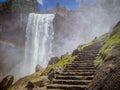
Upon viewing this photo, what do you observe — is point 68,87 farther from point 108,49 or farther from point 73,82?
point 108,49

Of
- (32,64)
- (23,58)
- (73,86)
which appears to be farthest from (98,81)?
(23,58)

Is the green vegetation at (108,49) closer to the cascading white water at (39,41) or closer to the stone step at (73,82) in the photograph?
the stone step at (73,82)

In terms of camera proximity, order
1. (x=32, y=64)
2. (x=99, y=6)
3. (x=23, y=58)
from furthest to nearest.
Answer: (x=99, y=6) → (x=23, y=58) → (x=32, y=64)

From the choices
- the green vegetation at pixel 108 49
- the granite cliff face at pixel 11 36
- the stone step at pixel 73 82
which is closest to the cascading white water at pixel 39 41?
the granite cliff face at pixel 11 36

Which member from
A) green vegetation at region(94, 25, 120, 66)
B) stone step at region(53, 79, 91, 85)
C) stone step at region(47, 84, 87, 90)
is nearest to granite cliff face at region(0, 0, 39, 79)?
green vegetation at region(94, 25, 120, 66)

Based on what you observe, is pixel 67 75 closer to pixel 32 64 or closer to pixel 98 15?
pixel 32 64

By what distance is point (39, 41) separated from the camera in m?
59.8

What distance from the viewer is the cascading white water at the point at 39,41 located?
192ft

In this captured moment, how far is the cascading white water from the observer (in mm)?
58406

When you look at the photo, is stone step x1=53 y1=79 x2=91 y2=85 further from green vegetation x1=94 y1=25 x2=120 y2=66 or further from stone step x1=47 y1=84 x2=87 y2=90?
green vegetation x1=94 y1=25 x2=120 y2=66

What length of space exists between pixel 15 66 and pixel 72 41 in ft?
67.3

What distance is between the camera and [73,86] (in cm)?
952

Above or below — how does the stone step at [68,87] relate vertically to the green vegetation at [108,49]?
below

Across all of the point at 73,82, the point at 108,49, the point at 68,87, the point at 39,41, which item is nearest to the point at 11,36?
the point at 39,41
